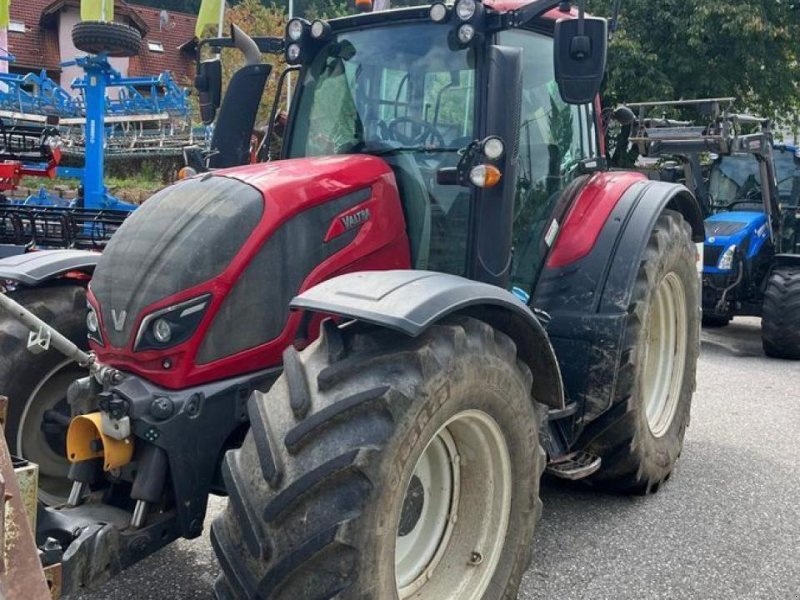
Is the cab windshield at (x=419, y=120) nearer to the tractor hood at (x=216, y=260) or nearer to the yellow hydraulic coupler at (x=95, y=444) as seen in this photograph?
the tractor hood at (x=216, y=260)

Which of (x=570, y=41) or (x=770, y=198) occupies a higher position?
(x=570, y=41)

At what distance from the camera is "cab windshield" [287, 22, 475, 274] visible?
3.23m

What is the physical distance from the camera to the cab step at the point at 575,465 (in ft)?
11.1

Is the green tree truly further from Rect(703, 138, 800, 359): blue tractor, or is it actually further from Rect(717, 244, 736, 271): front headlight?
Rect(717, 244, 736, 271): front headlight

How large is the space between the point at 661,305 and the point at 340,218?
2087 millimetres

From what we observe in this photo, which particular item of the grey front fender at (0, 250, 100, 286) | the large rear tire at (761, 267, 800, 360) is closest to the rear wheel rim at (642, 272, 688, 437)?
the grey front fender at (0, 250, 100, 286)

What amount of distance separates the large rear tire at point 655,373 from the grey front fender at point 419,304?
3.08 ft

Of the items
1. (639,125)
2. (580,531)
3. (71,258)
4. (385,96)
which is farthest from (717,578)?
(639,125)

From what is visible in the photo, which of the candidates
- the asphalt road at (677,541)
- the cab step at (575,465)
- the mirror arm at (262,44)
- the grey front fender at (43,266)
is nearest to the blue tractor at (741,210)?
the asphalt road at (677,541)

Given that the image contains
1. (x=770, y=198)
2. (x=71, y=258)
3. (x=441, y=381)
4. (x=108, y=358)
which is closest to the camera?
(x=441, y=381)

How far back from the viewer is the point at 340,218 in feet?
9.52

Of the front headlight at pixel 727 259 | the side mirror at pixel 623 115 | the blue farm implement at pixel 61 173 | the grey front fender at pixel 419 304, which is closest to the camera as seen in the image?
the grey front fender at pixel 419 304

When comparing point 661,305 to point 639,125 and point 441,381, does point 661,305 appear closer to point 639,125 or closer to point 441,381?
point 441,381

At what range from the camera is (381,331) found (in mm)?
2344
